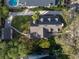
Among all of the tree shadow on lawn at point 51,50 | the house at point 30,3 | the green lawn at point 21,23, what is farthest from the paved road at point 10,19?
the tree shadow on lawn at point 51,50

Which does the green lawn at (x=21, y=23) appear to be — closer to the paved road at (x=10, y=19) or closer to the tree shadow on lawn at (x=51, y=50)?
the paved road at (x=10, y=19)

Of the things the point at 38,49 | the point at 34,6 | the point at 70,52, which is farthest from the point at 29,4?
the point at 70,52

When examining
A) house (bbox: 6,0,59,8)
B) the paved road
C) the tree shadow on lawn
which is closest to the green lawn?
the paved road

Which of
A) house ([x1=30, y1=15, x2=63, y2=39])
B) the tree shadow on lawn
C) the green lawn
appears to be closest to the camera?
the tree shadow on lawn

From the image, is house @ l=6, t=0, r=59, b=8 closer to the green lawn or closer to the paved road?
the paved road

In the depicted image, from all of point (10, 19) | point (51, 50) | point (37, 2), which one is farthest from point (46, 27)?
point (10, 19)

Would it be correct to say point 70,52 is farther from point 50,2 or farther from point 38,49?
point 50,2

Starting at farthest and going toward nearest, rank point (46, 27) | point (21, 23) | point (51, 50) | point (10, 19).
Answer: point (10, 19) → point (21, 23) → point (46, 27) → point (51, 50)

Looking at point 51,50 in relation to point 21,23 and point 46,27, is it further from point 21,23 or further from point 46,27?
point 21,23

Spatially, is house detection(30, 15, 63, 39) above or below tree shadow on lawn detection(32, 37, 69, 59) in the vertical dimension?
above
